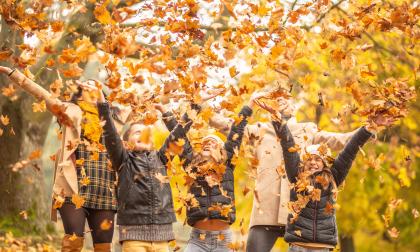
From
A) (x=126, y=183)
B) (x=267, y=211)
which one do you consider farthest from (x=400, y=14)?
(x=126, y=183)

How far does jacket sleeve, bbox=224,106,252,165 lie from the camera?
5973 millimetres

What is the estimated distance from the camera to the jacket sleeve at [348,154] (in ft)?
18.6

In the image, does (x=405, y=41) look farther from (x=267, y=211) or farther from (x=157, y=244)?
(x=157, y=244)

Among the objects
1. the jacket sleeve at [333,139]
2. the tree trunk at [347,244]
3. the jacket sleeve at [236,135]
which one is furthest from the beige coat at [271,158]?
the tree trunk at [347,244]

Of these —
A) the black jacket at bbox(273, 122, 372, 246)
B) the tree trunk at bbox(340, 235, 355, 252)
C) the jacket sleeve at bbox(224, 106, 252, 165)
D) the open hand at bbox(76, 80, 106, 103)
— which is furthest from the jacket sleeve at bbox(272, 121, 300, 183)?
the tree trunk at bbox(340, 235, 355, 252)

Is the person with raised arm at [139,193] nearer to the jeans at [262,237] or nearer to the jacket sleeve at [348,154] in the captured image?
the jeans at [262,237]

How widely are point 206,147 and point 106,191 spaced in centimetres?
99

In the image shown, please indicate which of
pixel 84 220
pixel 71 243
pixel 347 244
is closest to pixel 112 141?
pixel 84 220

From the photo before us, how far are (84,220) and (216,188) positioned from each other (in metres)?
1.21

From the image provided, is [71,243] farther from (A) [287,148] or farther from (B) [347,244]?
(B) [347,244]

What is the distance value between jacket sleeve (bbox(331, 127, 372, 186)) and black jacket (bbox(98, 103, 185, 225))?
150 cm

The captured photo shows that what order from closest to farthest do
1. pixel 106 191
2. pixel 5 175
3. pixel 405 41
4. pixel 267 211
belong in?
pixel 106 191 → pixel 267 211 → pixel 5 175 → pixel 405 41

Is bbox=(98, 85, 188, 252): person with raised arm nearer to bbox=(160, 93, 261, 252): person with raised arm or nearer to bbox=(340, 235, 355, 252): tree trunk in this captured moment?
bbox=(160, 93, 261, 252): person with raised arm

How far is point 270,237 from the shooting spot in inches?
251
